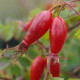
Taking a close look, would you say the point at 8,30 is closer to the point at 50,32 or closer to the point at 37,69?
the point at 37,69

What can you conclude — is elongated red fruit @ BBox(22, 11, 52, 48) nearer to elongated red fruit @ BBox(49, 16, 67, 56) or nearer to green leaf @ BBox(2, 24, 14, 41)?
elongated red fruit @ BBox(49, 16, 67, 56)

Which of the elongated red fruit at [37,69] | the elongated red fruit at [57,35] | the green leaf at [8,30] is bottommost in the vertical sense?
the elongated red fruit at [37,69]

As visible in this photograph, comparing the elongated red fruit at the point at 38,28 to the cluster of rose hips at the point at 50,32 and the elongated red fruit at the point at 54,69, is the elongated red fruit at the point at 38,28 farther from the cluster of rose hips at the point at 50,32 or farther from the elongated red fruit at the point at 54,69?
the elongated red fruit at the point at 54,69

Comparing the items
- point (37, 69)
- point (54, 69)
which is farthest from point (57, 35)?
point (37, 69)

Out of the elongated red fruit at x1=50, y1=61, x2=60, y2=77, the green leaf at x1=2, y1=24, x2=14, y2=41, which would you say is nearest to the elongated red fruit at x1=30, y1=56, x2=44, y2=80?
the elongated red fruit at x1=50, y1=61, x2=60, y2=77

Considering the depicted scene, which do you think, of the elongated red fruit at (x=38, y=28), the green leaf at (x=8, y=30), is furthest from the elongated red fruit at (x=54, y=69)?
the green leaf at (x=8, y=30)

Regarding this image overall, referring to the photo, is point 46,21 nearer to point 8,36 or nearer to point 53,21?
point 53,21
